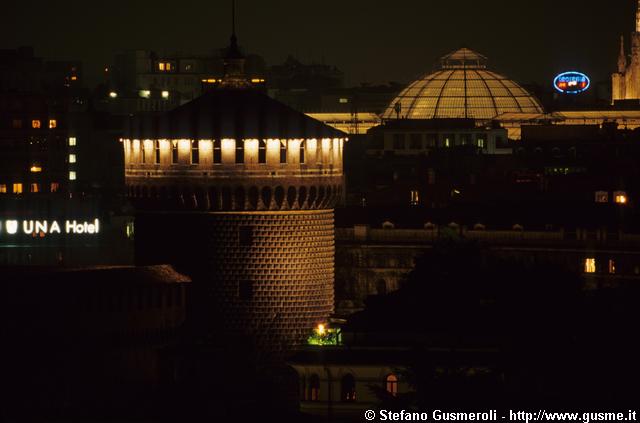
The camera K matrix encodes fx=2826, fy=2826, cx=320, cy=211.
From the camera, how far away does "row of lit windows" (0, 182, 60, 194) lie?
164 m

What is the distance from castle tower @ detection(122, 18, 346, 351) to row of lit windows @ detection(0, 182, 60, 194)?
94136mm

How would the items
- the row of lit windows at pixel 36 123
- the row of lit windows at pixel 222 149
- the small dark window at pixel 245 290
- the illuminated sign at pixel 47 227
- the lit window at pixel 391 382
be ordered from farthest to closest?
1. the row of lit windows at pixel 36 123
2. the illuminated sign at pixel 47 227
3. the row of lit windows at pixel 222 149
4. the small dark window at pixel 245 290
5. the lit window at pixel 391 382

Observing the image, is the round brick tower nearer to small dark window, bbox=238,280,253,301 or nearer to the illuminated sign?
small dark window, bbox=238,280,253,301

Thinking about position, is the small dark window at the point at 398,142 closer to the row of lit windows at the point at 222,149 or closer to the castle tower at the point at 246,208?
the castle tower at the point at 246,208

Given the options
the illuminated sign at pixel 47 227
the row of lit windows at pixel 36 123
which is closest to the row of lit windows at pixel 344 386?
the illuminated sign at pixel 47 227

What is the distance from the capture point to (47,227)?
429 feet

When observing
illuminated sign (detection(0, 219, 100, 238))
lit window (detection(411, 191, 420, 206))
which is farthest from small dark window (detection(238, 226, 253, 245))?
lit window (detection(411, 191, 420, 206))

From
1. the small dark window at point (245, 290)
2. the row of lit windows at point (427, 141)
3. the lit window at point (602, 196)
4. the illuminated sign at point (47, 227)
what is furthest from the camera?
the row of lit windows at point (427, 141)

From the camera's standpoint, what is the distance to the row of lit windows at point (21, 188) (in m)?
164

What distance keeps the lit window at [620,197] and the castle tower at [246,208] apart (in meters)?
52.4

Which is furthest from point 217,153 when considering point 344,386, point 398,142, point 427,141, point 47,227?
point 398,142

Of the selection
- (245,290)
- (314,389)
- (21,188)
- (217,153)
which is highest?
(217,153)

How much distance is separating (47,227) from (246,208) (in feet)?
213

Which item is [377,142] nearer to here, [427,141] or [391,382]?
[427,141]
